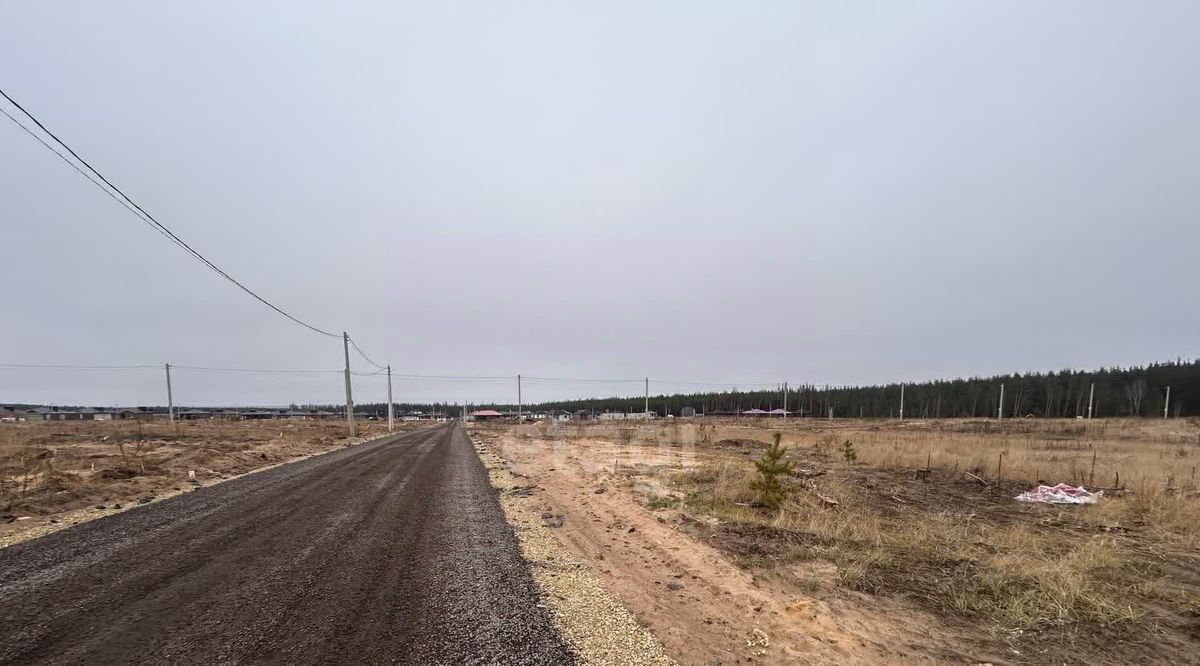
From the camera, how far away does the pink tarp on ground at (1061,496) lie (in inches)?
457

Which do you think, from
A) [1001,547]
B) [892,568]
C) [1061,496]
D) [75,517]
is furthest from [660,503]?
[75,517]

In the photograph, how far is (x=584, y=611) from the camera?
15.7 feet

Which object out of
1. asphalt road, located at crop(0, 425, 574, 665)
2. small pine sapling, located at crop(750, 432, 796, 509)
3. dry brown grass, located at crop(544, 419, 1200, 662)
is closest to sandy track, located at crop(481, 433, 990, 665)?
dry brown grass, located at crop(544, 419, 1200, 662)

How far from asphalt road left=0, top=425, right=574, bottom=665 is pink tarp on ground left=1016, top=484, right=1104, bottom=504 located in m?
13.0

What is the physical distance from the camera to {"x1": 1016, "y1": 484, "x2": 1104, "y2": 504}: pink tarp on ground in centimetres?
1162

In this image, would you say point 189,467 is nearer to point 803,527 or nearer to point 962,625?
point 803,527

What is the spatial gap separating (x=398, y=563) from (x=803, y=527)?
643cm

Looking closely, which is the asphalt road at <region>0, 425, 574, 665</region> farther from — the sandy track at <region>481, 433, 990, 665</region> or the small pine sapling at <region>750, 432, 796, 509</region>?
the small pine sapling at <region>750, 432, 796, 509</region>

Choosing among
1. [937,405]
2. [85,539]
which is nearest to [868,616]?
[85,539]

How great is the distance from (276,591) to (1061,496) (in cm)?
1628

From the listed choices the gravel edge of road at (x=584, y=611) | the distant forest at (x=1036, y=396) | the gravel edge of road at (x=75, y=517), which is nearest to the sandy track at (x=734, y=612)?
the gravel edge of road at (x=584, y=611)

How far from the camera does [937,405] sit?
8806cm

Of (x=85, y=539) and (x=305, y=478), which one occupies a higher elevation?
(x=85, y=539)

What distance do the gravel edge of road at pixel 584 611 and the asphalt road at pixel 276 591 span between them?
0.19 meters
